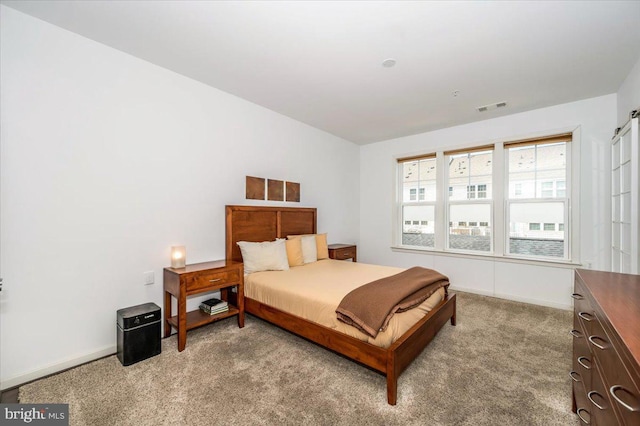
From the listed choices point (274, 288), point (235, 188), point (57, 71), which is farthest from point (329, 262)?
point (57, 71)

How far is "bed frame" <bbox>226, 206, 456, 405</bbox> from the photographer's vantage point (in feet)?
6.03

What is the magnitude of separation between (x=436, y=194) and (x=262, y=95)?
3.25m

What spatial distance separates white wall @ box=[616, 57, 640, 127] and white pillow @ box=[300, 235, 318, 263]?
146 inches

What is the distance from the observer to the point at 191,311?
2957 millimetres

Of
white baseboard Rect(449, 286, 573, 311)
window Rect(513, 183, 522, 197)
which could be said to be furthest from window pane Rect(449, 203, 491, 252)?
white baseboard Rect(449, 286, 573, 311)

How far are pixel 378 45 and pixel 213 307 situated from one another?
9.71ft

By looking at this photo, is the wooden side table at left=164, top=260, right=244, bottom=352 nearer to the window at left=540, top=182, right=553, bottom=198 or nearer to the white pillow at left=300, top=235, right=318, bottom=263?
the white pillow at left=300, top=235, right=318, bottom=263

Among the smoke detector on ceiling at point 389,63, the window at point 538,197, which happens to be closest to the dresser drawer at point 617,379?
the smoke detector on ceiling at point 389,63

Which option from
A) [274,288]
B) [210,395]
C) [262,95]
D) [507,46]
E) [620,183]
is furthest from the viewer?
[262,95]

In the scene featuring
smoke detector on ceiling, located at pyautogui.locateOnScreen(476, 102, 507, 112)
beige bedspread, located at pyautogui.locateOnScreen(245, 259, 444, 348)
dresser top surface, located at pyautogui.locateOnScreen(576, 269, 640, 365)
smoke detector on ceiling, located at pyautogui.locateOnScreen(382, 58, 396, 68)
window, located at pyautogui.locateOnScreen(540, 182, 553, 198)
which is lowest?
beige bedspread, located at pyautogui.locateOnScreen(245, 259, 444, 348)

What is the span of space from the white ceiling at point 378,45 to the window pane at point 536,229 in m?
1.43

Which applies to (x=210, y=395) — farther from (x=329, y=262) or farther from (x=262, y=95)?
(x=262, y=95)

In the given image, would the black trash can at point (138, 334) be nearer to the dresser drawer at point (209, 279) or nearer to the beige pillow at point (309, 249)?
the dresser drawer at point (209, 279)

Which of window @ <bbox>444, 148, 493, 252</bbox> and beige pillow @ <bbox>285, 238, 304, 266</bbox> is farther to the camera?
window @ <bbox>444, 148, 493, 252</bbox>
